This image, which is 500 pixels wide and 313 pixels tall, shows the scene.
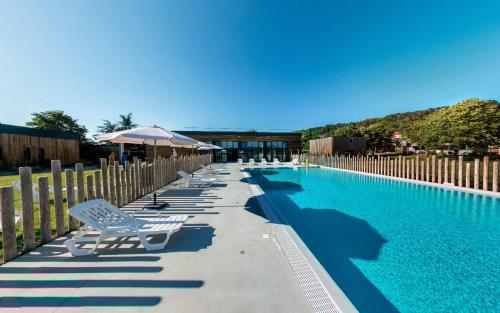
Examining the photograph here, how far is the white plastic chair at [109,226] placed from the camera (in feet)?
9.78

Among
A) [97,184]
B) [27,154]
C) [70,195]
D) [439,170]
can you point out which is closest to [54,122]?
[27,154]

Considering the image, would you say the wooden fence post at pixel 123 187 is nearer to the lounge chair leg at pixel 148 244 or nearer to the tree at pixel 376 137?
the lounge chair leg at pixel 148 244

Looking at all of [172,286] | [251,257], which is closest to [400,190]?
[251,257]

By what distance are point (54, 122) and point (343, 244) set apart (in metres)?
44.2

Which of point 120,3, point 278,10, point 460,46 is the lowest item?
point 120,3

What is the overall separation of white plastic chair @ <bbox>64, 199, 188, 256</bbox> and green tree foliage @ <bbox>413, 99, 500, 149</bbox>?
31324 millimetres

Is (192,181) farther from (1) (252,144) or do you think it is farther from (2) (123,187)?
(1) (252,144)

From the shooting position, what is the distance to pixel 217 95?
26672mm

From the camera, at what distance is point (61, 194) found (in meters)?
3.50

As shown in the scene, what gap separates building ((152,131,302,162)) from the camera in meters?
31.4

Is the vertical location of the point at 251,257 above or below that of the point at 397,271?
above

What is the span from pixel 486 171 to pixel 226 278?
11.7m

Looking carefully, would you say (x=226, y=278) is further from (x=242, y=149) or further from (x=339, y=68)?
(x=242, y=149)

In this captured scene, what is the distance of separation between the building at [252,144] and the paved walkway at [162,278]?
28.1 m
